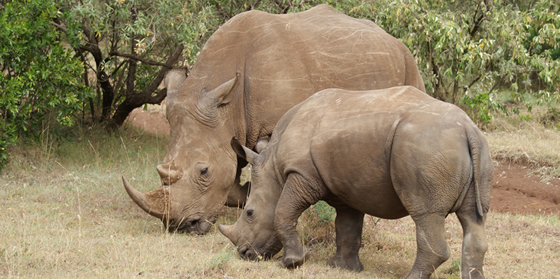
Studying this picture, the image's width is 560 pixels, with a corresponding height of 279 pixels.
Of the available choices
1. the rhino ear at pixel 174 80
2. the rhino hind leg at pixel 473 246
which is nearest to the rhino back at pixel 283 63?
the rhino ear at pixel 174 80

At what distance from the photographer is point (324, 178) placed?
5.32 metres

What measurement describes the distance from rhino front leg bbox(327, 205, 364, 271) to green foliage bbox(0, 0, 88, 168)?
17.1 feet

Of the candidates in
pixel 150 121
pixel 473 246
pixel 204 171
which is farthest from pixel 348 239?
pixel 150 121

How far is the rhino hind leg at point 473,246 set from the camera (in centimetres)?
479

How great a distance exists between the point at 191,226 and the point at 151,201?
53 centimetres

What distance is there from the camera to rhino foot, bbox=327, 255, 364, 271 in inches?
228

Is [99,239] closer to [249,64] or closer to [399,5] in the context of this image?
[249,64]

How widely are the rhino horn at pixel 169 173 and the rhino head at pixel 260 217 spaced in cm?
129

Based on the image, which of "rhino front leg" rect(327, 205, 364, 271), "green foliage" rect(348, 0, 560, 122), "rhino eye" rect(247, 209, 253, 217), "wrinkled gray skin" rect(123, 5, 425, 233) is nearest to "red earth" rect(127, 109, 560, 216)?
"green foliage" rect(348, 0, 560, 122)

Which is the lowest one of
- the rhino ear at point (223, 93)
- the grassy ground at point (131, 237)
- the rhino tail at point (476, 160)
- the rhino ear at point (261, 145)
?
the grassy ground at point (131, 237)

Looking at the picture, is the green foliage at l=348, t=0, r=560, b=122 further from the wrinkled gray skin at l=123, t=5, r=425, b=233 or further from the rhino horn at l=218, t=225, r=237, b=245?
the rhino horn at l=218, t=225, r=237, b=245

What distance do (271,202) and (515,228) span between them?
3.36 metres

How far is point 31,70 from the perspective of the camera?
9.07 metres

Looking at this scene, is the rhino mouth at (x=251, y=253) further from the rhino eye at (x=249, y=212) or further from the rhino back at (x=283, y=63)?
the rhino back at (x=283, y=63)
